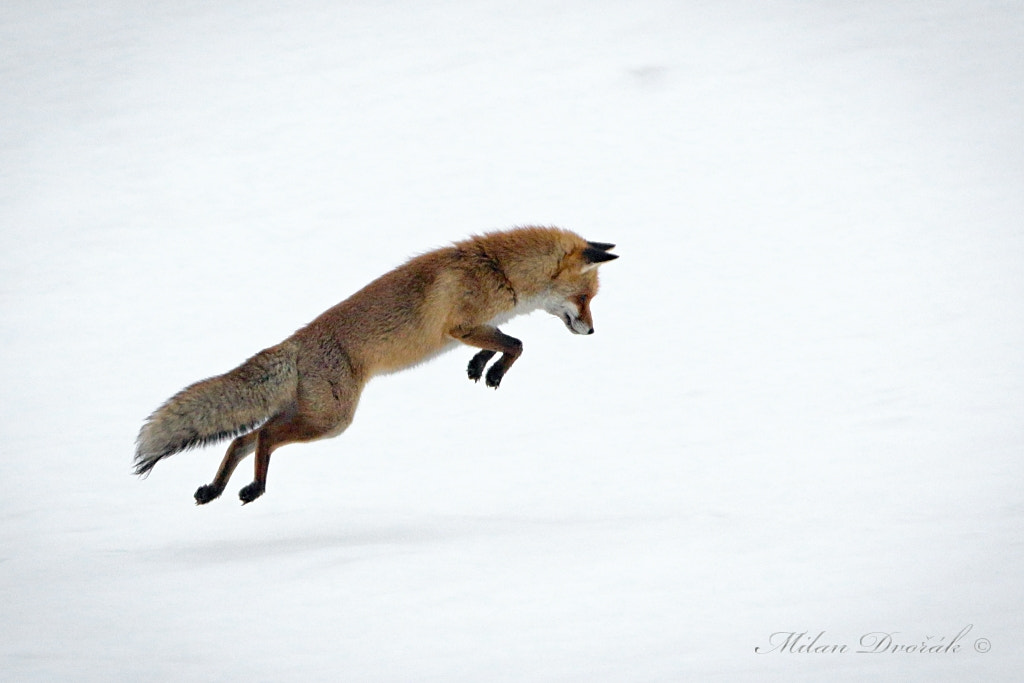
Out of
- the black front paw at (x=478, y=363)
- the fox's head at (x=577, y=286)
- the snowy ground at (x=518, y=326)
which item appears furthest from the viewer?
the black front paw at (x=478, y=363)

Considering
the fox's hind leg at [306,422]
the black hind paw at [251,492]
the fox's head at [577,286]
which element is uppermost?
the fox's head at [577,286]

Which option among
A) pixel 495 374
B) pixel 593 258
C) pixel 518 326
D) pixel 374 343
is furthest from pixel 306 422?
pixel 518 326

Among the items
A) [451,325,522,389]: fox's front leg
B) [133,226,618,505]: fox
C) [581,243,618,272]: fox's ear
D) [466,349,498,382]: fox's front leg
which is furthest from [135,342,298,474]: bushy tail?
[581,243,618,272]: fox's ear

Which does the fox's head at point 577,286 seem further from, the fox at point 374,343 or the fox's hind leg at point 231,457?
the fox's hind leg at point 231,457

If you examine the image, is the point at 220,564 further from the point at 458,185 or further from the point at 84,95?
the point at 84,95

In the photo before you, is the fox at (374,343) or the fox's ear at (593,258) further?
the fox's ear at (593,258)

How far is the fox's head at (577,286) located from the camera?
7.20 metres

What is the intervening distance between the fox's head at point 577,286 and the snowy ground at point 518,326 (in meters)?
1.10

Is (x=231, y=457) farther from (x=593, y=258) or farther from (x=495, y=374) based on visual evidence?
(x=593, y=258)

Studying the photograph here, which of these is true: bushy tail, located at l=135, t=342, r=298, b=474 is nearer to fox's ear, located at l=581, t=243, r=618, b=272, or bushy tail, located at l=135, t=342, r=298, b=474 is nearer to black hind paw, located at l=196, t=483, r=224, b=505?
black hind paw, located at l=196, t=483, r=224, b=505

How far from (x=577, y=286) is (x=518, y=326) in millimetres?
6713

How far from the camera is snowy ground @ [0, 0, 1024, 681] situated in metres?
5.11

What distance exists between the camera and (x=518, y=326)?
13992mm

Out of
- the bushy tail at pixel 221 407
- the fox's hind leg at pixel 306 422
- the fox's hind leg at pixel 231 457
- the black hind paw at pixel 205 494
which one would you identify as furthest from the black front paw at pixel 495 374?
the black hind paw at pixel 205 494
